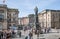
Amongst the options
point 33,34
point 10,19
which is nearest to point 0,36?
point 33,34

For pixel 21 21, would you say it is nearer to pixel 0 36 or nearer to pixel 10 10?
pixel 10 10

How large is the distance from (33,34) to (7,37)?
332 cm

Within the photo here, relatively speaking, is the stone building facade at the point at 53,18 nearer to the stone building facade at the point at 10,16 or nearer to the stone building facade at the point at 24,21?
the stone building facade at the point at 10,16

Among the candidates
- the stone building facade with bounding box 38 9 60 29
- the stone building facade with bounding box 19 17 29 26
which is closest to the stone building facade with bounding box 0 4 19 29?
the stone building facade with bounding box 38 9 60 29

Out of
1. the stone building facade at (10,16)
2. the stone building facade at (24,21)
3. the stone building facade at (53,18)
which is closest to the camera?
the stone building facade at (10,16)

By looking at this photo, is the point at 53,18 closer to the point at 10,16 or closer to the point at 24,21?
the point at 10,16

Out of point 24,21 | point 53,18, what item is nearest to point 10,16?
point 53,18

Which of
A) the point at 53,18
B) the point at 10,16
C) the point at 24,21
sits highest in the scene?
the point at 10,16

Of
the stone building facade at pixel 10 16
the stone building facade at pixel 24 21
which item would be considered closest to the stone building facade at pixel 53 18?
the stone building facade at pixel 10 16

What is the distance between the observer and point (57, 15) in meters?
48.1

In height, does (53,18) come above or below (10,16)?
below

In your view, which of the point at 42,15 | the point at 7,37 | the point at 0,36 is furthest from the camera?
the point at 42,15

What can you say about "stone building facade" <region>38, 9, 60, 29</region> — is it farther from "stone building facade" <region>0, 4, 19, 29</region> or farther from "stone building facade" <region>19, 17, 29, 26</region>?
"stone building facade" <region>19, 17, 29, 26</region>

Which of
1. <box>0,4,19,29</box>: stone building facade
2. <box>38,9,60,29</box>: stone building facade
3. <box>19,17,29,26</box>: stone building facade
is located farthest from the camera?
<box>19,17,29,26</box>: stone building facade
